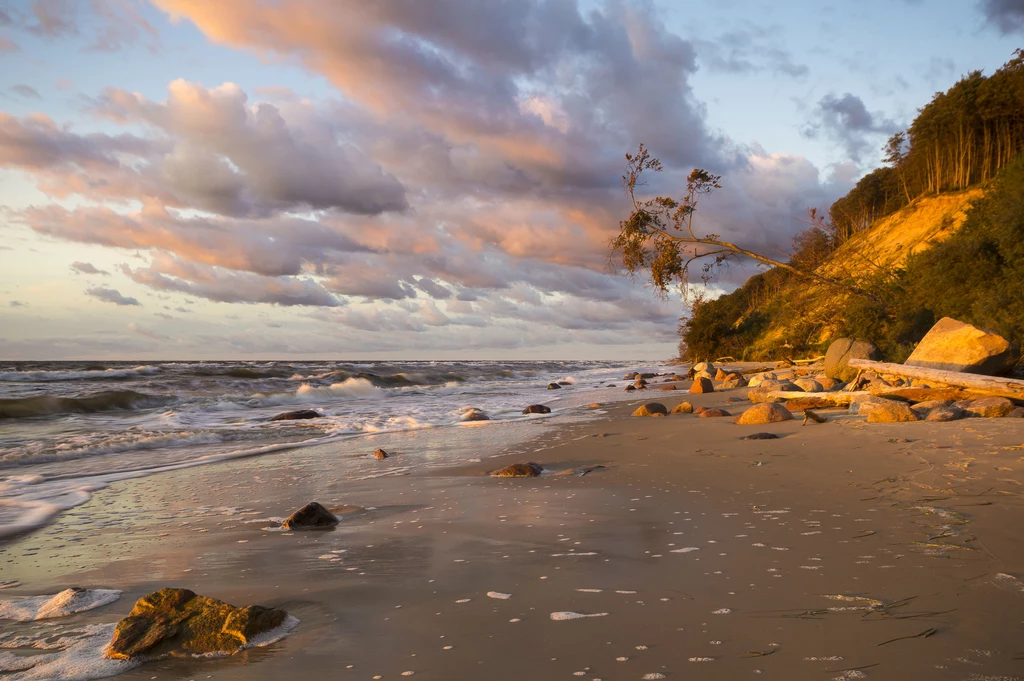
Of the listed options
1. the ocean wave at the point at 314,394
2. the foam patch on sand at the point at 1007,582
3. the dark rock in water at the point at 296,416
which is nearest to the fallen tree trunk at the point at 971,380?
the foam patch on sand at the point at 1007,582

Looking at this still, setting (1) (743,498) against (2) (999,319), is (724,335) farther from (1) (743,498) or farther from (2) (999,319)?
(1) (743,498)

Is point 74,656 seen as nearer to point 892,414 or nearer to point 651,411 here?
point 892,414

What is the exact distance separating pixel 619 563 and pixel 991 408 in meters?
7.47

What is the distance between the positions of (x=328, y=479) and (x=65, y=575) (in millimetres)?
3370

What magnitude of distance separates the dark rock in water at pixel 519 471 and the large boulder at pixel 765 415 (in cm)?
410

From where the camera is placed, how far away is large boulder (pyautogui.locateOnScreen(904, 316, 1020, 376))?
33.0 feet

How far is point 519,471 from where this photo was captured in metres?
6.67

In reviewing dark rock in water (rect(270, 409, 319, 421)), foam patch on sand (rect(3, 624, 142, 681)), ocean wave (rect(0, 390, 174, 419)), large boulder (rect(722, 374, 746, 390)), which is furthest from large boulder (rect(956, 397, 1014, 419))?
ocean wave (rect(0, 390, 174, 419))

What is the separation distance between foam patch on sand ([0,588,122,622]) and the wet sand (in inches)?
4.3

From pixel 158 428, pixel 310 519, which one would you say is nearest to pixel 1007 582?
pixel 310 519

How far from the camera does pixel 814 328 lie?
27688mm

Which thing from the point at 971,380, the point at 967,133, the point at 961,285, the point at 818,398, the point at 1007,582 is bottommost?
the point at 1007,582

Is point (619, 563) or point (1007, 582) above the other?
point (1007, 582)

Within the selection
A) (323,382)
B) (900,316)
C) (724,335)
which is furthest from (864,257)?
(724,335)
